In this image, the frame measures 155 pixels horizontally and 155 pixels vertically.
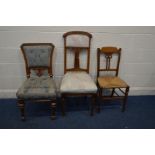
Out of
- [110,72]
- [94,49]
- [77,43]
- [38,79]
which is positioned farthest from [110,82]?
[38,79]

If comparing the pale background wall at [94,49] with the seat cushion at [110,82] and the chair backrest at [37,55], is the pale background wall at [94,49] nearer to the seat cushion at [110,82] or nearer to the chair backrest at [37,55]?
the chair backrest at [37,55]

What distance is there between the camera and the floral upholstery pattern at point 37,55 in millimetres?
2490

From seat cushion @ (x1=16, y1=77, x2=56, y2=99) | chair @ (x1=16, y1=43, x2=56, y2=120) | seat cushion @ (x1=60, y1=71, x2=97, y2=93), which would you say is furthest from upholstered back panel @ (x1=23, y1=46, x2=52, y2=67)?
seat cushion @ (x1=60, y1=71, x2=97, y2=93)

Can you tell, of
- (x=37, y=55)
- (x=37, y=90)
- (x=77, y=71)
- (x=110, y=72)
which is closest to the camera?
(x=37, y=90)

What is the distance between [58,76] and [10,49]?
0.80 meters

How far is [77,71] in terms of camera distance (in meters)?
2.71

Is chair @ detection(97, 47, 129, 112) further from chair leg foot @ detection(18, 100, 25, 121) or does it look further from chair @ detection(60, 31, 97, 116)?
chair leg foot @ detection(18, 100, 25, 121)

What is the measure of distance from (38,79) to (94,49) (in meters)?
0.93

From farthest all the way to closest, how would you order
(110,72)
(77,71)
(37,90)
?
(110,72), (77,71), (37,90)

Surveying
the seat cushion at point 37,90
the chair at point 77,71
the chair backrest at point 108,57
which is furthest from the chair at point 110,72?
the seat cushion at point 37,90

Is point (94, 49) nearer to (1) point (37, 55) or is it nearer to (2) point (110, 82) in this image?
(2) point (110, 82)

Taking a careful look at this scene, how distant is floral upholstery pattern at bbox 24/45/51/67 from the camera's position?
2.49 meters

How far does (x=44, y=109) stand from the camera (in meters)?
2.73
